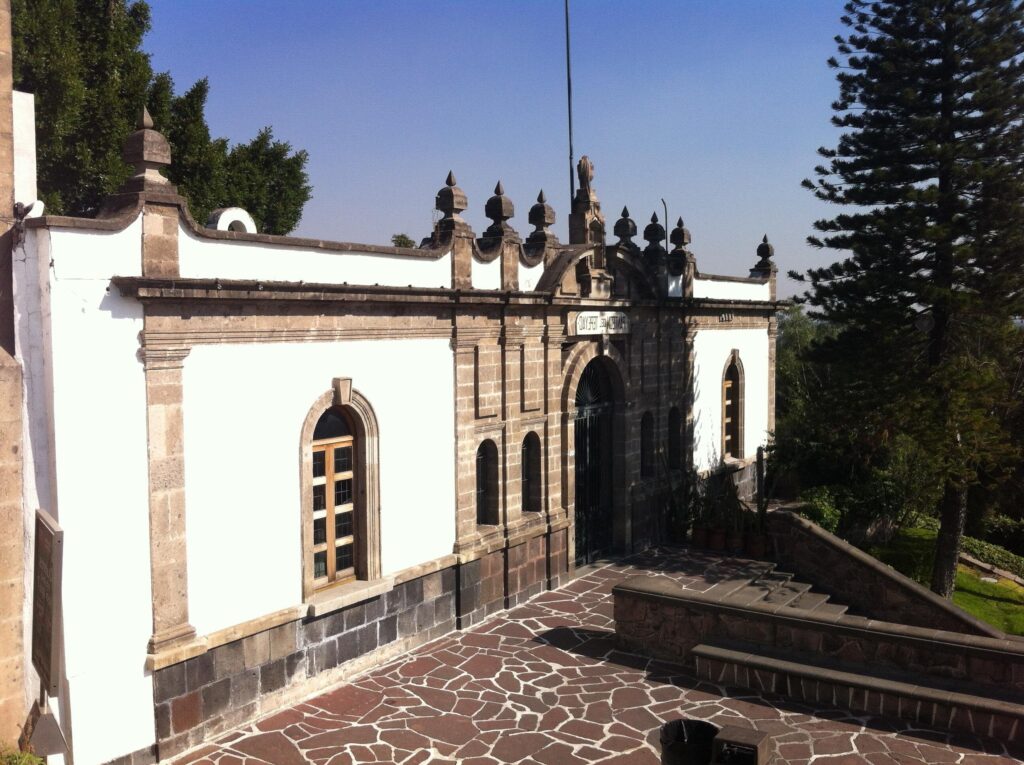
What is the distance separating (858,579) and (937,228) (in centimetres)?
551

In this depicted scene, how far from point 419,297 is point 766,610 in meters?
5.44

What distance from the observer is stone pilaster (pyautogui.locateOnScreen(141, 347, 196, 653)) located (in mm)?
7711

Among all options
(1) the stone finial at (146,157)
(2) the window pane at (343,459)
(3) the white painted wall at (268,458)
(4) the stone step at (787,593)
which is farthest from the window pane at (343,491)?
(4) the stone step at (787,593)

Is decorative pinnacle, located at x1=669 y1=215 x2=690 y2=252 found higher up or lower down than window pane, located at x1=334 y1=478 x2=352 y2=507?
higher up

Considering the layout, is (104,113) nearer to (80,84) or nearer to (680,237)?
(80,84)

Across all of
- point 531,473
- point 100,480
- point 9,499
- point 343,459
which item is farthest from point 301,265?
point 531,473

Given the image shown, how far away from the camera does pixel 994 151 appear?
13812 millimetres

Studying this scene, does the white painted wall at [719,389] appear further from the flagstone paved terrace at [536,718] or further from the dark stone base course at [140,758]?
the dark stone base course at [140,758]

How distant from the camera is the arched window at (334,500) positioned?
31.4 feet

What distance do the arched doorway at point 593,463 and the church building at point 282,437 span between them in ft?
0.20

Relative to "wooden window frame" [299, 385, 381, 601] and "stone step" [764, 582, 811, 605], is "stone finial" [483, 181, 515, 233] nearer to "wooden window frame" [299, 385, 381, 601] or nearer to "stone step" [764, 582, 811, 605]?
"wooden window frame" [299, 385, 381, 601]

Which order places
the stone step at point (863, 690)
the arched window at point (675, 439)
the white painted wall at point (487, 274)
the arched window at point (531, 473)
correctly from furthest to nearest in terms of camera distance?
the arched window at point (675, 439), the arched window at point (531, 473), the white painted wall at point (487, 274), the stone step at point (863, 690)

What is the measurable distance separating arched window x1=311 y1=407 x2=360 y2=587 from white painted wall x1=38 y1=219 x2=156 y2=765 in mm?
2165

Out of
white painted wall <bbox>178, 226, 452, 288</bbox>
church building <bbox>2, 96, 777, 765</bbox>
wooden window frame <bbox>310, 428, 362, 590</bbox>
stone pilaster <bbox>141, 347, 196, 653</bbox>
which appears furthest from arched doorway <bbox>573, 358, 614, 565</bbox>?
stone pilaster <bbox>141, 347, 196, 653</bbox>
